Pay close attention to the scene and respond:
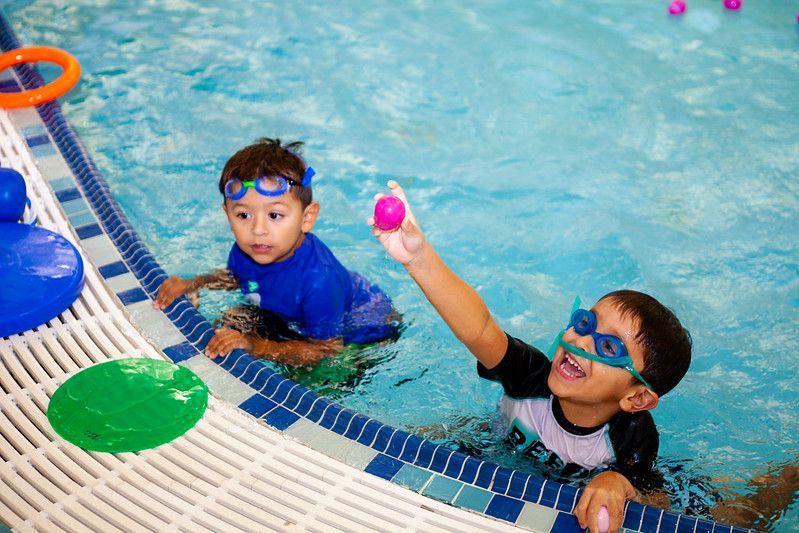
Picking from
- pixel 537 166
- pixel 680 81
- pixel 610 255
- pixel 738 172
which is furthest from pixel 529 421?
pixel 680 81

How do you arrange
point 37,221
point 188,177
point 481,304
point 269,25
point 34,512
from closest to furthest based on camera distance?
point 34,512
point 481,304
point 37,221
point 188,177
point 269,25

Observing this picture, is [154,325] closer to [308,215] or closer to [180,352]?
[180,352]

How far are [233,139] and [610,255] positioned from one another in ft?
8.93

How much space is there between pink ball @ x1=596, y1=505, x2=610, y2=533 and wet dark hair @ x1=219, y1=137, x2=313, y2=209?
1.76 meters

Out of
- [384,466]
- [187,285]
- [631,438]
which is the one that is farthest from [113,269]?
[631,438]

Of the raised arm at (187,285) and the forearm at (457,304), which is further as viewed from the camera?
the raised arm at (187,285)

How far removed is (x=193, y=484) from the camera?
2.57 m

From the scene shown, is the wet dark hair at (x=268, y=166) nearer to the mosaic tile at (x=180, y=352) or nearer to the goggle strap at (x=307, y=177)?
the goggle strap at (x=307, y=177)

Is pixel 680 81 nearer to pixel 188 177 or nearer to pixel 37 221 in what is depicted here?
pixel 188 177

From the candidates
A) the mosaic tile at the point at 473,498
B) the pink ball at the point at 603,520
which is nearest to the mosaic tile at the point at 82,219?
the mosaic tile at the point at 473,498

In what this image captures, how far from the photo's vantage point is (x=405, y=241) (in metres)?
2.44

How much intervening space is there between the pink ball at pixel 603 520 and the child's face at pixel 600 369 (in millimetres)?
377

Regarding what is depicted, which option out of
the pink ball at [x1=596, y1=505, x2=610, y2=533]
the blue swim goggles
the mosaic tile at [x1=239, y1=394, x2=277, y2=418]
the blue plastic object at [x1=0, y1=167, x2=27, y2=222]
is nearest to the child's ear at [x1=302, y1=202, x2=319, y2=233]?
the blue swim goggles

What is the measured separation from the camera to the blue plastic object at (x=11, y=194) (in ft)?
11.4
